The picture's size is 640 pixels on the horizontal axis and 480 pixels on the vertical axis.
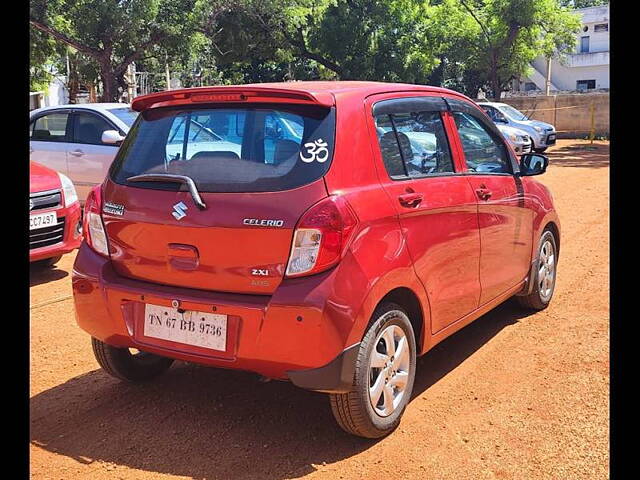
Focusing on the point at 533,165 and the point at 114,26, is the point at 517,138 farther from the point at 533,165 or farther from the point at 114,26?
the point at 533,165

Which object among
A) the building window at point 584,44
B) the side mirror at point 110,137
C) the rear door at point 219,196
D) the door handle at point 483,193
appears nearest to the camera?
the rear door at point 219,196

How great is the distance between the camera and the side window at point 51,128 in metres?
10.0

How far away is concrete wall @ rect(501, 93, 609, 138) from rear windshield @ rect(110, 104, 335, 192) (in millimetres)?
28051

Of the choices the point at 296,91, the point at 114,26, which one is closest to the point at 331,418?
the point at 296,91

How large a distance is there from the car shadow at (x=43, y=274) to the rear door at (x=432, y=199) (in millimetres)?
4540

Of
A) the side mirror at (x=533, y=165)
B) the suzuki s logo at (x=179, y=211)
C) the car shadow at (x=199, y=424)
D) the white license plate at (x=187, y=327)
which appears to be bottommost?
the car shadow at (x=199, y=424)

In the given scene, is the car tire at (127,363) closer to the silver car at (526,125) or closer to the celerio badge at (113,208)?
the celerio badge at (113,208)

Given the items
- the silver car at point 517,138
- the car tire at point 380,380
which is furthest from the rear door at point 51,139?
the silver car at point 517,138

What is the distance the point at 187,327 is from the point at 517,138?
17.7m

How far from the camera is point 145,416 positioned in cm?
383

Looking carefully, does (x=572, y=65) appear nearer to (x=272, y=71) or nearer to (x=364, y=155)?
(x=272, y=71)
